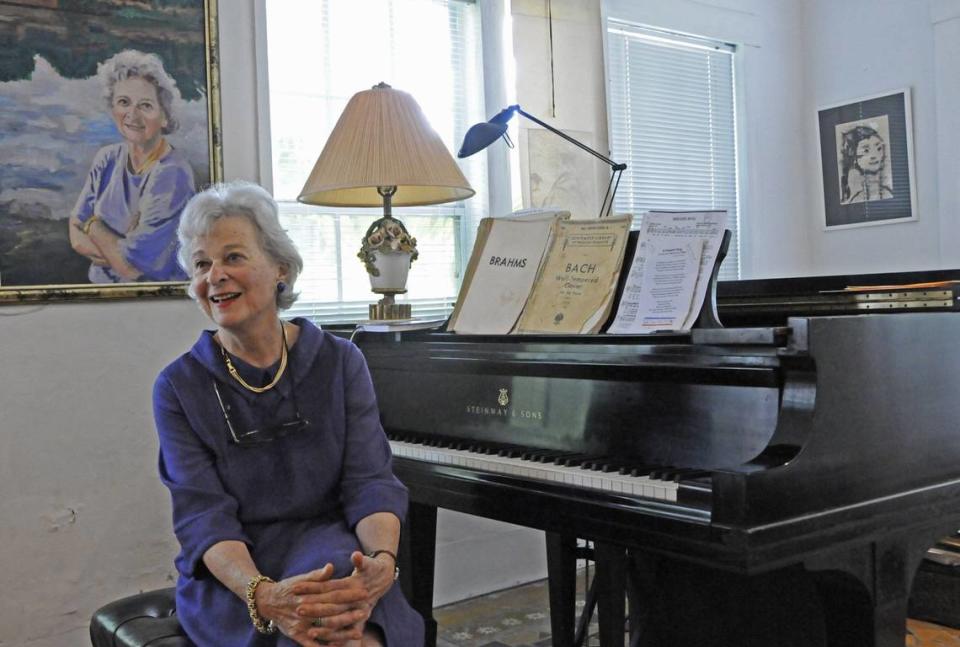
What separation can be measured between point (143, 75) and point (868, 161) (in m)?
3.67

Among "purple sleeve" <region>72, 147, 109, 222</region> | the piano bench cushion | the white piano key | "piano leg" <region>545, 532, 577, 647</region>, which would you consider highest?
"purple sleeve" <region>72, 147, 109, 222</region>

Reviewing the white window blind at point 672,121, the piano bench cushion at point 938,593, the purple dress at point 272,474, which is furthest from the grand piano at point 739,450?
the white window blind at point 672,121

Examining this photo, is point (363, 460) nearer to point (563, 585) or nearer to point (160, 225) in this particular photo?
point (563, 585)

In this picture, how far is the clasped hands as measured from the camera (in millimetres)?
1719

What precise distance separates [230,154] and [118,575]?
1.48 metres

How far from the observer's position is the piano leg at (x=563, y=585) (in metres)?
2.56

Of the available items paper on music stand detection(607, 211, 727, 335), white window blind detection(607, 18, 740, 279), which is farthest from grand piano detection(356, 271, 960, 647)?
white window blind detection(607, 18, 740, 279)

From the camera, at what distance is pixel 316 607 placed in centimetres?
171

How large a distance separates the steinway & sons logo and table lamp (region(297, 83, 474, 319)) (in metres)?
0.61

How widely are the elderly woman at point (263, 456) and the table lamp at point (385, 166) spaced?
2.60ft

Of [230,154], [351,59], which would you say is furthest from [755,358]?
[351,59]

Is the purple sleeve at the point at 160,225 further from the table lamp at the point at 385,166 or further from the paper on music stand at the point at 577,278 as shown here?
the paper on music stand at the point at 577,278

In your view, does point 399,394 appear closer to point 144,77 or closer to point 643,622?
point 643,622

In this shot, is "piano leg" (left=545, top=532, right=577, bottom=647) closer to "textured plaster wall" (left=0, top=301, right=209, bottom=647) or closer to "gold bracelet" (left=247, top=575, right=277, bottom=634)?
"gold bracelet" (left=247, top=575, right=277, bottom=634)
